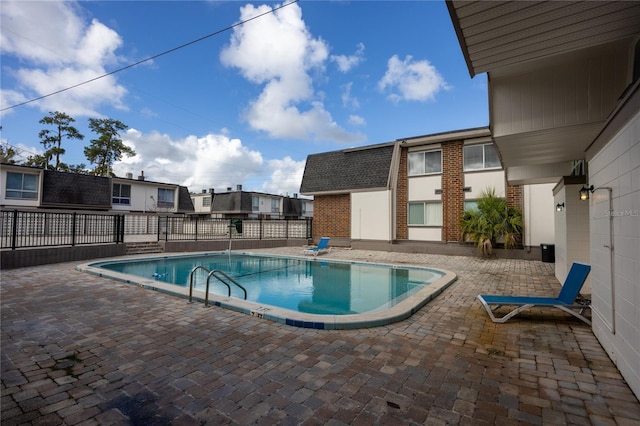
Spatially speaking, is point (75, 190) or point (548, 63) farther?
point (75, 190)

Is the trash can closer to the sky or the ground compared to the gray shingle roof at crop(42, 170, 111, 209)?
closer to the ground

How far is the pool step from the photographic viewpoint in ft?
45.3

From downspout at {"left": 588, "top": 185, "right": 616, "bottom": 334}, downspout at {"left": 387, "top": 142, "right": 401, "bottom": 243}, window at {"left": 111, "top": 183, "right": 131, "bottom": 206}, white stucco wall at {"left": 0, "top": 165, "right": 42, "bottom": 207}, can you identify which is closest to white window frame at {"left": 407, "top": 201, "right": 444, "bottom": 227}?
downspout at {"left": 387, "top": 142, "right": 401, "bottom": 243}

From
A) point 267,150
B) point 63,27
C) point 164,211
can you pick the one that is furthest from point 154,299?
point 164,211

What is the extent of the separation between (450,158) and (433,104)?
2893 mm

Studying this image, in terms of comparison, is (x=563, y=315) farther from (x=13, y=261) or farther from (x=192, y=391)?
(x=13, y=261)

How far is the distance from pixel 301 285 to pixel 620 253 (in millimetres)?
7294

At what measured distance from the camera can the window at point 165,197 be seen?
102ft

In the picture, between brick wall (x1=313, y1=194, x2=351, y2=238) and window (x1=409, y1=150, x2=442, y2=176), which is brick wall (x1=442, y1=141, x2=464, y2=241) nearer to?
window (x1=409, y1=150, x2=442, y2=176)

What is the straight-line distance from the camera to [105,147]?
34.6 metres

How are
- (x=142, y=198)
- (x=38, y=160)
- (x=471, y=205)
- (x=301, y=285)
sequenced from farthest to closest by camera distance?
(x=38, y=160)
(x=142, y=198)
(x=471, y=205)
(x=301, y=285)

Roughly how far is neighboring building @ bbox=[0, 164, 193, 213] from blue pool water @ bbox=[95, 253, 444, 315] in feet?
58.9

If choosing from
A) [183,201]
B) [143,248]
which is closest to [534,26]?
[143,248]

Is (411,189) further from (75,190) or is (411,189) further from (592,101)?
(75,190)
